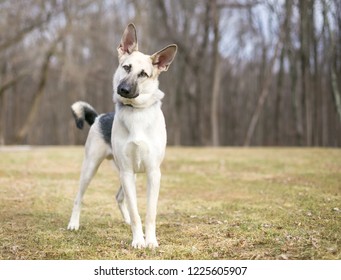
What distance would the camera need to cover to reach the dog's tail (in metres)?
6.08

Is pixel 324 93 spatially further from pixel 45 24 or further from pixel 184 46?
pixel 45 24

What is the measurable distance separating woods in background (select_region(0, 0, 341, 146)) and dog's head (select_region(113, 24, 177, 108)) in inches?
→ 300

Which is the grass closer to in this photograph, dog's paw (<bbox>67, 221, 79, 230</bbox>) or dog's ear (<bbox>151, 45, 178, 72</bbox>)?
dog's paw (<bbox>67, 221, 79, 230</bbox>)

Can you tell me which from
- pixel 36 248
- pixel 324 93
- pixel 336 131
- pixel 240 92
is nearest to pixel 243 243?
pixel 36 248

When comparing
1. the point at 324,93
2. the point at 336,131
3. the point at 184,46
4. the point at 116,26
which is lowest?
the point at 336,131

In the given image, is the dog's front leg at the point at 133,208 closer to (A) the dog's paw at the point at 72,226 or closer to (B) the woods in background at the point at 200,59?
(A) the dog's paw at the point at 72,226

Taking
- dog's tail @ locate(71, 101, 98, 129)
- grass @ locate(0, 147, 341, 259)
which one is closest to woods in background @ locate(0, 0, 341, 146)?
grass @ locate(0, 147, 341, 259)

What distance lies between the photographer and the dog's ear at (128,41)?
5090 millimetres

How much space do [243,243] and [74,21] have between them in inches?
756

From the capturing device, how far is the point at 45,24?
2127cm

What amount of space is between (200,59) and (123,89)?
20.3m

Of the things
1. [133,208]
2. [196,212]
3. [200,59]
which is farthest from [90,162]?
[200,59]

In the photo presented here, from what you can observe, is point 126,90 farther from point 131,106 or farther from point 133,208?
point 133,208
